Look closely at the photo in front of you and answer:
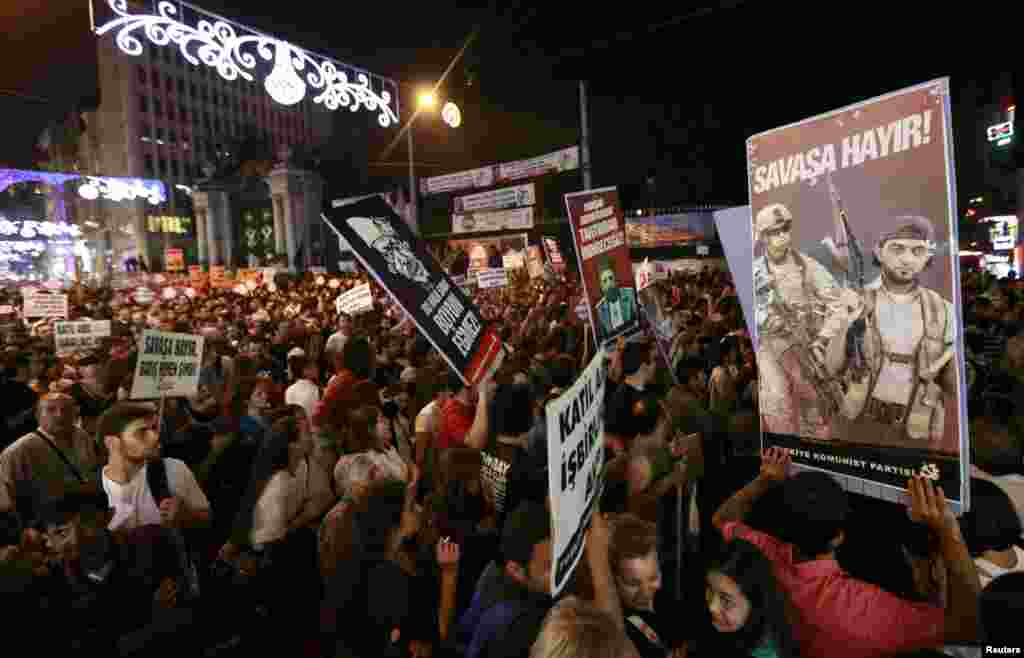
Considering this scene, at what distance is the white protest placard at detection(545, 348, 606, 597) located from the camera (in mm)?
2104

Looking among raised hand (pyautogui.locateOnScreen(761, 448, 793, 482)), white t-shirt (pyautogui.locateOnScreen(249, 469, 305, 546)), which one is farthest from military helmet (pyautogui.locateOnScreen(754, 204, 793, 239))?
white t-shirt (pyautogui.locateOnScreen(249, 469, 305, 546))

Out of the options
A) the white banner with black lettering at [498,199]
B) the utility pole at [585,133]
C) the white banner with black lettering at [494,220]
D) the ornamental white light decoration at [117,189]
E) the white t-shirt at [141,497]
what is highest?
the ornamental white light decoration at [117,189]

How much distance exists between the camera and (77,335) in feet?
30.7

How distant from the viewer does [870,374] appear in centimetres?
252

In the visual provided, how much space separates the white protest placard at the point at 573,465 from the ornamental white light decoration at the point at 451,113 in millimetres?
12278

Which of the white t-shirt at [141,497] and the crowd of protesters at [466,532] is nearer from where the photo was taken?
the crowd of protesters at [466,532]

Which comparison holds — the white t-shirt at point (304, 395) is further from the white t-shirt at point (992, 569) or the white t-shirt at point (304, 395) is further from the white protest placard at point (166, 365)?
the white t-shirt at point (992, 569)

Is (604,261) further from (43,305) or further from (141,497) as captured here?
(43,305)

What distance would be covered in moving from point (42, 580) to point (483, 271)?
957 cm

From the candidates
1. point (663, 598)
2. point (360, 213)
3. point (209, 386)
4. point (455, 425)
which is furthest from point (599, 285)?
point (209, 386)

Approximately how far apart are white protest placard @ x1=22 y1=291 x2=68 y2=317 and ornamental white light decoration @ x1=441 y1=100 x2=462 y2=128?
8600 mm

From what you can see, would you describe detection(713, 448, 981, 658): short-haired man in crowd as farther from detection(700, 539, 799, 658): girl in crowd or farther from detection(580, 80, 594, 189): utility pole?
detection(580, 80, 594, 189): utility pole

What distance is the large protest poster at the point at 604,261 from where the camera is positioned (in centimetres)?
573

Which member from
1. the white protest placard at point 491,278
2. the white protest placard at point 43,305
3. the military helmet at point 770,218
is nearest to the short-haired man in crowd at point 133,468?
the military helmet at point 770,218
